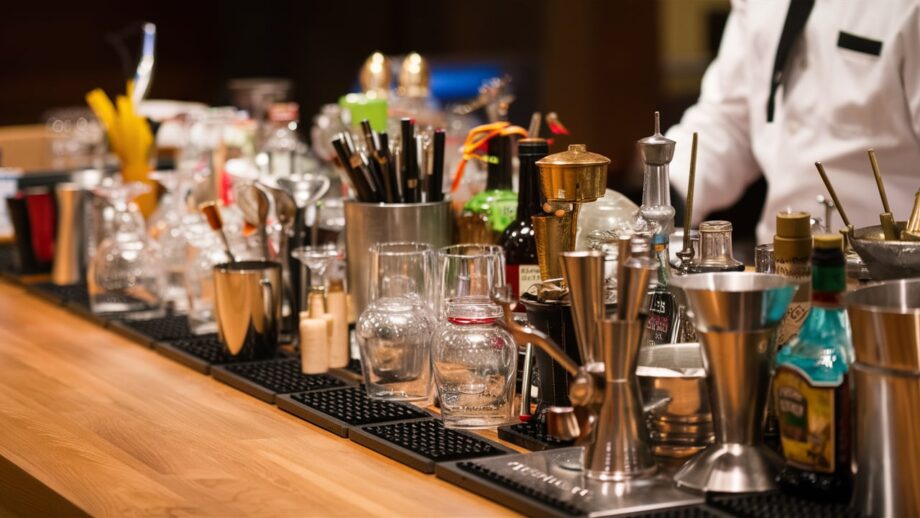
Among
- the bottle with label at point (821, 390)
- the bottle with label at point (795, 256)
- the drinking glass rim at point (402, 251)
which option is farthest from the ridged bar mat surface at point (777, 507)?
the drinking glass rim at point (402, 251)

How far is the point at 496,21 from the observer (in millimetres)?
6801

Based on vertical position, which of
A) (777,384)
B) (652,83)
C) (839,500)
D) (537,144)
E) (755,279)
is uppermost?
(652,83)

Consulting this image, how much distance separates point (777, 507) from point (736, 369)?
5.7 inches

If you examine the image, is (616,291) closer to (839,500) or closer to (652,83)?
(839,500)

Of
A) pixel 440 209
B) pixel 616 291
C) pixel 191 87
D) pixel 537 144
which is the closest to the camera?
pixel 616 291

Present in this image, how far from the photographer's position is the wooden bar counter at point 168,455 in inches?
59.3

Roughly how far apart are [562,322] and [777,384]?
0.33 metres

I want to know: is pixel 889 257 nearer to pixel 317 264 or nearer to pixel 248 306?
pixel 317 264

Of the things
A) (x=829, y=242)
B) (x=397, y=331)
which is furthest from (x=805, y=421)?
(x=397, y=331)

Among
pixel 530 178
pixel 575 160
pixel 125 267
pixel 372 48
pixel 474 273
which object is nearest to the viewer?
pixel 575 160

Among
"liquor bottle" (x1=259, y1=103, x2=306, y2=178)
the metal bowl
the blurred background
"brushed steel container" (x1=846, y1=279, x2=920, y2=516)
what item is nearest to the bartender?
"liquor bottle" (x1=259, y1=103, x2=306, y2=178)

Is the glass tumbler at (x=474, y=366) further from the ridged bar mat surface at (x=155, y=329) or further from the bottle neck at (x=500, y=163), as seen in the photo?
the ridged bar mat surface at (x=155, y=329)

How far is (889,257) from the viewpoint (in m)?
1.51

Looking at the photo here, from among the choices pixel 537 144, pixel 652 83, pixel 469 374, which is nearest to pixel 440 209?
pixel 537 144
